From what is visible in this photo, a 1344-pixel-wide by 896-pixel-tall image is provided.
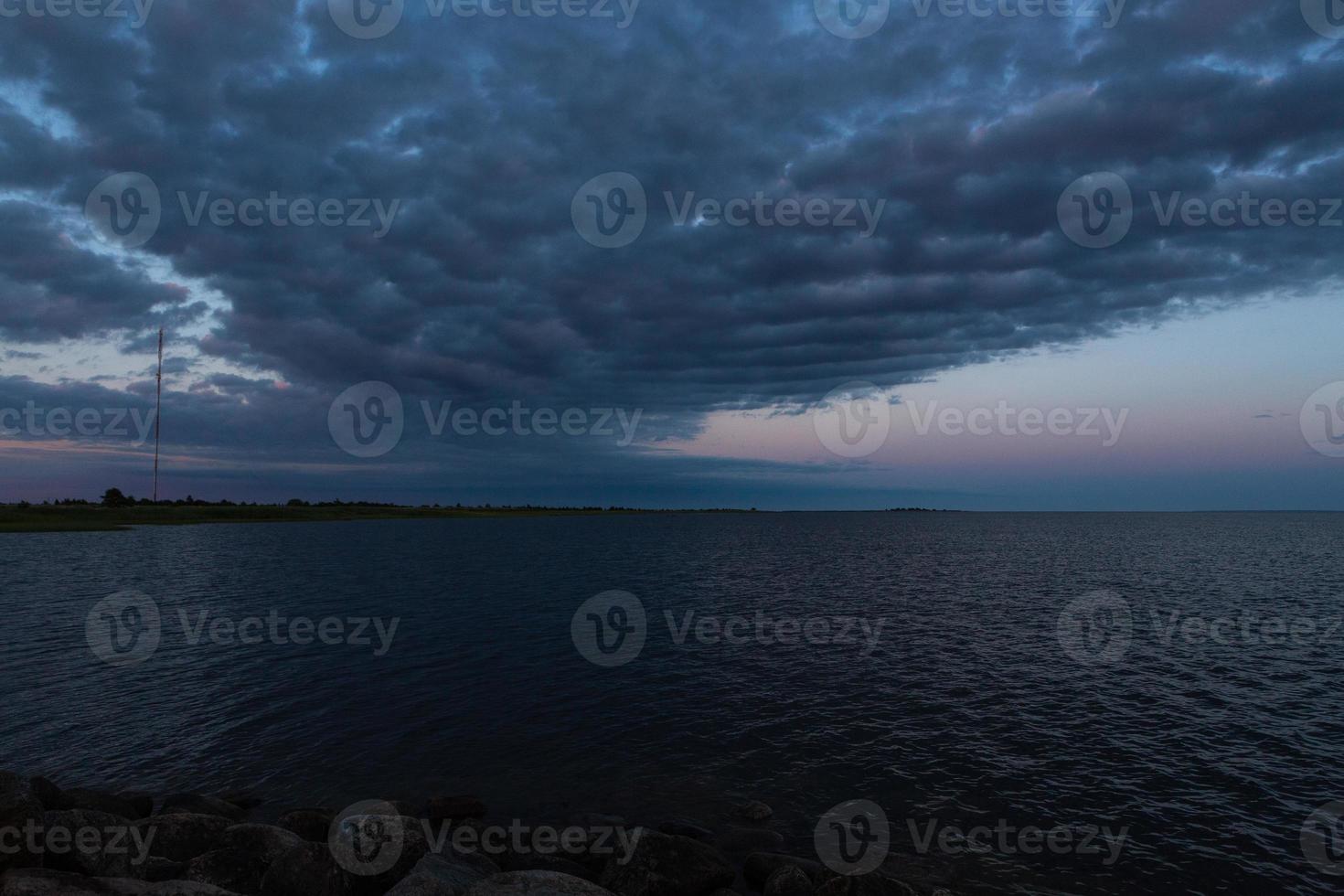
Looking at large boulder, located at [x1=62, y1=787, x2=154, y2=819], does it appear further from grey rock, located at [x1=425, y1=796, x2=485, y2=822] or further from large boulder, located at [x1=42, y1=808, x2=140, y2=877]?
grey rock, located at [x1=425, y1=796, x2=485, y2=822]

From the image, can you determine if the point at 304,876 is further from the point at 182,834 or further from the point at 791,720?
the point at 791,720

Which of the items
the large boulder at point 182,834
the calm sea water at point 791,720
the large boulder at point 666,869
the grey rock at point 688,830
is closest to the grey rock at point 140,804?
the calm sea water at point 791,720

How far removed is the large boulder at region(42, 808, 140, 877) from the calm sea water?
210 inches

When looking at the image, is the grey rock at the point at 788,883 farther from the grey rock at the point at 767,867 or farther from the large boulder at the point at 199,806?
the large boulder at the point at 199,806

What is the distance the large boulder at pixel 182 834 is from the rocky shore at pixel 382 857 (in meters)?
0.02

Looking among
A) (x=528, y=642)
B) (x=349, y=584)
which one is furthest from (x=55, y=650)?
(x=349, y=584)

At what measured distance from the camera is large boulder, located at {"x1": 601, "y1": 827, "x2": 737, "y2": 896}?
15.2 m

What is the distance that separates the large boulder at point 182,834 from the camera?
51.6ft

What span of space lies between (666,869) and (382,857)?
22.6ft

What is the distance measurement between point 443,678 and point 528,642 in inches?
356

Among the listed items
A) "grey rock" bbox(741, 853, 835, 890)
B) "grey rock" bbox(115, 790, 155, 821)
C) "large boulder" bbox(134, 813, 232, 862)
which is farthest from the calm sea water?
"large boulder" bbox(134, 813, 232, 862)

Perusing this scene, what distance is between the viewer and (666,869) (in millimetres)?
15383

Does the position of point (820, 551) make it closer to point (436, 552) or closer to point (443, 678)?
point (436, 552)

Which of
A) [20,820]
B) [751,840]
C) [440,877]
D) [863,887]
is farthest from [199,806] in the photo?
[863,887]
